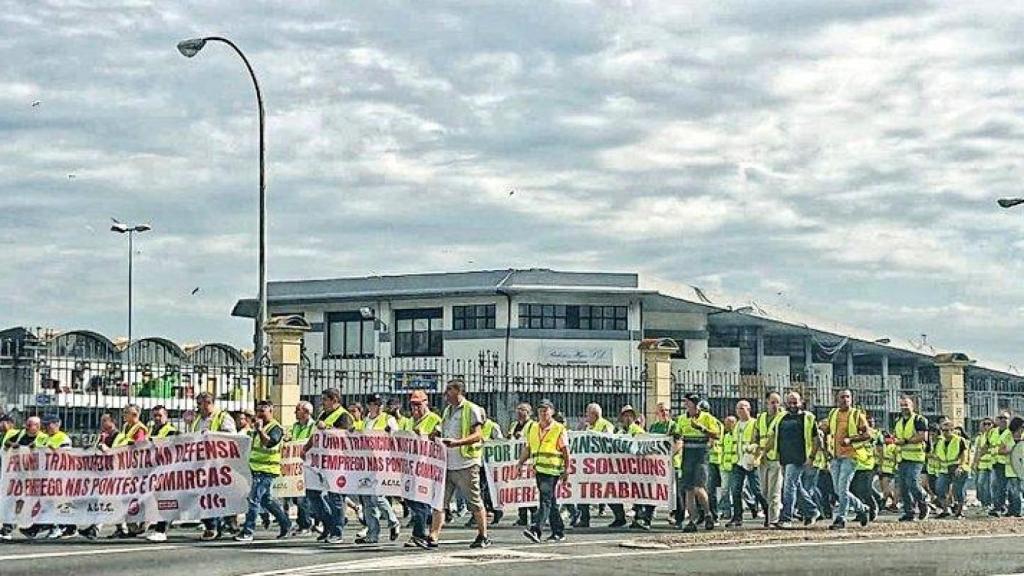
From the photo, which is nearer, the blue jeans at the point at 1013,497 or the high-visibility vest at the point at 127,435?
the high-visibility vest at the point at 127,435

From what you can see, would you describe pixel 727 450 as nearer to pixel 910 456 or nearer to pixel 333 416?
pixel 910 456

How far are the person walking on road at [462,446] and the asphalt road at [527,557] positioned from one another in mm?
389

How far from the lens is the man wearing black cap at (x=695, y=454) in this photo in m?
19.4

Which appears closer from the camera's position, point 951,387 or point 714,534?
point 714,534

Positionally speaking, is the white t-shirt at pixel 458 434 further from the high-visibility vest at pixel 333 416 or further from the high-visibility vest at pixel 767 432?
the high-visibility vest at pixel 767 432

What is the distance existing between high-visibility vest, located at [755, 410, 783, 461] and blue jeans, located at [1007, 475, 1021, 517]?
19.1 ft

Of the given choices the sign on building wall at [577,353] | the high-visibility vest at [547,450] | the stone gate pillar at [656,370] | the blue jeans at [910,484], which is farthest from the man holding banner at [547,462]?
the sign on building wall at [577,353]

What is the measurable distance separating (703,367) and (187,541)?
46.2 metres

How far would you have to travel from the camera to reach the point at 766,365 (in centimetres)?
6738

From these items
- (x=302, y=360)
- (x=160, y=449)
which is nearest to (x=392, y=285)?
(x=302, y=360)

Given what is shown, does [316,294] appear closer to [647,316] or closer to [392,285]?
[392,285]

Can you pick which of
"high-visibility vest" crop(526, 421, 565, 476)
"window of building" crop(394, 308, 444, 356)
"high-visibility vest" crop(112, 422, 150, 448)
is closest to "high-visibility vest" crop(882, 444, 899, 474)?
"high-visibility vest" crop(526, 421, 565, 476)

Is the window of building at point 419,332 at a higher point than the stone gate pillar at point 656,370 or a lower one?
higher

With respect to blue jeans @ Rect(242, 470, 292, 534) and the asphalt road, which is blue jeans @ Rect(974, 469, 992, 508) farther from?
blue jeans @ Rect(242, 470, 292, 534)
